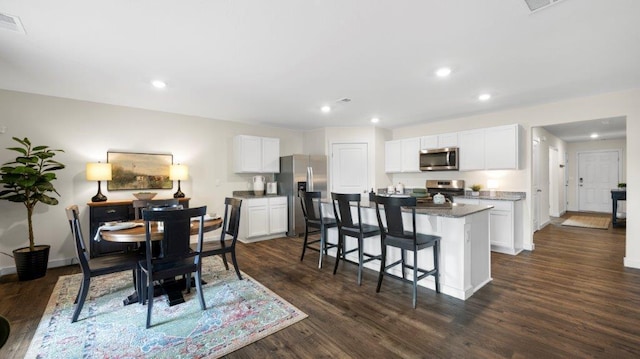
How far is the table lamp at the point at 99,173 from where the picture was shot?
3.99 metres

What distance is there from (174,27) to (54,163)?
124 inches

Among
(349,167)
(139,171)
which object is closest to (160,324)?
(139,171)

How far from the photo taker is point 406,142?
6.10m

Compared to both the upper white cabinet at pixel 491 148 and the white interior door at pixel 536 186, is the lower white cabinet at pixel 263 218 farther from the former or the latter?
the white interior door at pixel 536 186

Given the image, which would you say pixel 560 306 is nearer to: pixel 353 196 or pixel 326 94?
pixel 353 196

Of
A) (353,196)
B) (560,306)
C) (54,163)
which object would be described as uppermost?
(54,163)

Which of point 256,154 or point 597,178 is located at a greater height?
point 256,154

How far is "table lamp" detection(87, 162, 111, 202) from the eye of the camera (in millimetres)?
3990

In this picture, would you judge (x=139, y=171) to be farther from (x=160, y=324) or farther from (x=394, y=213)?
(x=394, y=213)

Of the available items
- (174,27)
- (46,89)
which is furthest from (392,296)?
(46,89)

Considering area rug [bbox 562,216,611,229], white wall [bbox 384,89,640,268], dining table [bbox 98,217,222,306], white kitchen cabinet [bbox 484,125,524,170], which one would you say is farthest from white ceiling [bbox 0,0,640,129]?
area rug [bbox 562,216,611,229]

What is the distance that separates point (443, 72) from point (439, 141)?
8.82 feet

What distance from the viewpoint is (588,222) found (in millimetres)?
6816

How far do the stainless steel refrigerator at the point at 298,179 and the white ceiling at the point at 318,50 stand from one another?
6.13 ft
